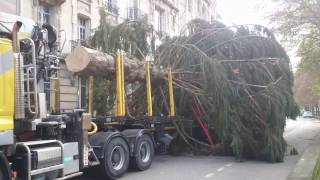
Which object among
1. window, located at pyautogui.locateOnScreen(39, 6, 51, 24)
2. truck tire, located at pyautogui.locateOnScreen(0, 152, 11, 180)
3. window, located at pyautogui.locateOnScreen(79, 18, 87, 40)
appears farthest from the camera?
window, located at pyautogui.locateOnScreen(79, 18, 87, 40)

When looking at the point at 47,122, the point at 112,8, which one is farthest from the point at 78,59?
the point at 112,8

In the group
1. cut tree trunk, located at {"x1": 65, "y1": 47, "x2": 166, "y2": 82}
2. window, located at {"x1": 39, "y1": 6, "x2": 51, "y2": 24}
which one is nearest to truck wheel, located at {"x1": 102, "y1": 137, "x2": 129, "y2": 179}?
cut tree trunk, located at {"x1": 65, "y1": 47, "x2": 166, "y2": 82}

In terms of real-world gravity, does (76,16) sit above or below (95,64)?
above

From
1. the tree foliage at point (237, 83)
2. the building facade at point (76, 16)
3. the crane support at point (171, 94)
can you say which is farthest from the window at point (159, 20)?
the crane support at point (171, 94)

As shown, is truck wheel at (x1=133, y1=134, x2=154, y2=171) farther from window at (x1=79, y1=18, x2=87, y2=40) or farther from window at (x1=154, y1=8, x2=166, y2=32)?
window at (x1=154, y1=8, x2=166, y2=32)

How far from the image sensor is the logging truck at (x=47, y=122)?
780cm

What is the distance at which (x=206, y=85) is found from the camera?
14.6m

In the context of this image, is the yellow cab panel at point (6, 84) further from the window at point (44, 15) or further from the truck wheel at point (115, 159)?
the window at point (44, 15)

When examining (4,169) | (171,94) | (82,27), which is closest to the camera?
(4,169)

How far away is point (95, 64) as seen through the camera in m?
11.6

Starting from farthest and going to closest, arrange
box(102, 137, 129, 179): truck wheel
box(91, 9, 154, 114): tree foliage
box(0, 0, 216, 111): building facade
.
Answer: box(0, 0, 216, 111): building facade, box(91, 9, 154, 114): tree foliage, box(102, 137, 129, 179): truck wheel

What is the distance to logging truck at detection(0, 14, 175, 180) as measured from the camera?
7.80m

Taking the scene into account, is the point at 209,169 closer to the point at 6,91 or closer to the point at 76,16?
the point at 6,91

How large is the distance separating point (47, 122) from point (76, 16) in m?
15.2
